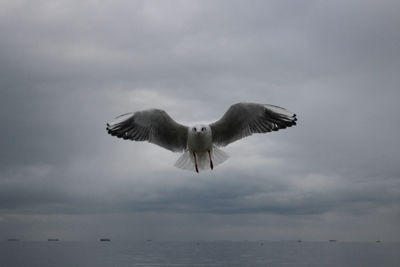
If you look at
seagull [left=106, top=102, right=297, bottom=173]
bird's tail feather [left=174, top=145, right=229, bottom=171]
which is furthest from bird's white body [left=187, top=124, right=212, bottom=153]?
bird's tail feather [left=174, top=145, right=229, bottom=171]

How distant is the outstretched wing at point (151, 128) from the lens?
15.3 meters

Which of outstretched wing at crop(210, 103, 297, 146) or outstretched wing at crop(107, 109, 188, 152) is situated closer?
outstretched wing at crop(210, 103, 297, 146)

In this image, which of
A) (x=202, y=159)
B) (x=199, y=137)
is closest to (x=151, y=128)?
(x=199, y=137)

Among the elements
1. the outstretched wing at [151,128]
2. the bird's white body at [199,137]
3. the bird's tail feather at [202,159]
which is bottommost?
the bird's tail feather at [202,159]

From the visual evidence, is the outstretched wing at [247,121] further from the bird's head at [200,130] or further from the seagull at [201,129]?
the bird's head at [200,130]

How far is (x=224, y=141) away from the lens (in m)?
16.1

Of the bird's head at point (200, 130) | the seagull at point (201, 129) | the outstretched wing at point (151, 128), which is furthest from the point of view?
the outstretched wing at point (151, 128)

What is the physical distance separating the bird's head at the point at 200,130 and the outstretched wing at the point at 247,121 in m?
0.60

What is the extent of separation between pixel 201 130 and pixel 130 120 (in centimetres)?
228

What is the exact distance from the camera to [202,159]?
15828 millimetres

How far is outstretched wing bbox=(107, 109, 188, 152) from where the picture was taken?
1530 centimetres

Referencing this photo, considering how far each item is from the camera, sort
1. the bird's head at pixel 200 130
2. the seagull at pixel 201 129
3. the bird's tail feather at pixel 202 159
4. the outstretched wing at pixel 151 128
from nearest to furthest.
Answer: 1. the bird's head at pixel 200 130
2. the seagull at pixel 201 129
3. the outstretched wing at pixel 151 128
4. the bird's tail feather at pixel 202 159

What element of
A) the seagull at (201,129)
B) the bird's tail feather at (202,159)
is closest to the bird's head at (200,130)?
the seagull at (201,129)

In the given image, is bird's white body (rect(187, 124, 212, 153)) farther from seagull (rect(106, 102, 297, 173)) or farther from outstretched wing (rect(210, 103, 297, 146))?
outstretched wing (rect(210, 103, 297, 146))
